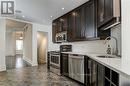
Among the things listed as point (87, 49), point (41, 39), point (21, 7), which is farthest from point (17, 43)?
point (87, 49)

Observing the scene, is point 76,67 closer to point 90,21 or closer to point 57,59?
point 90,21

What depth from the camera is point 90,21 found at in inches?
169

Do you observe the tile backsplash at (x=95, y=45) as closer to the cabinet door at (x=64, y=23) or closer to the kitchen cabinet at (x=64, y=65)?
the kitchen cabinet at (x=64, y=65)

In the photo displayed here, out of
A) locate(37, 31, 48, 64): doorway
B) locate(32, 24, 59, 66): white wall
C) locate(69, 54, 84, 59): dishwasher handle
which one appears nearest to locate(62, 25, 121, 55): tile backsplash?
locate(69, 54, 84, 59): dishwasher handle

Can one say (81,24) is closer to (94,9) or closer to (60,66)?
(94,9)

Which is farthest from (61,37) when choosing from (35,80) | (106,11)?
(106,11)

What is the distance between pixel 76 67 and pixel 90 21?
142 centimetres

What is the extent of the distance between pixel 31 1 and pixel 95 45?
2.43 meters

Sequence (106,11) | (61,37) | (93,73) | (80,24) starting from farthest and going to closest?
(61,37), (80,24), (93,73), (106,11)

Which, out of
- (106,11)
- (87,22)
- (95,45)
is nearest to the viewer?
(106,11)

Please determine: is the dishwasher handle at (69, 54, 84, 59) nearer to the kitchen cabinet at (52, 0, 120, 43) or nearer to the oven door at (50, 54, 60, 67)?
the kitchen cabinet at (52, 0, 120, 43)

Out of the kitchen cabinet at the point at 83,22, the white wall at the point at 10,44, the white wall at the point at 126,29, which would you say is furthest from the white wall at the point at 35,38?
the white wall at the point at 10,44

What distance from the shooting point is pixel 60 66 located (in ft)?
19.3

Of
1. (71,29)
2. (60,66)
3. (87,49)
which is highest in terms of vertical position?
(71,29)
